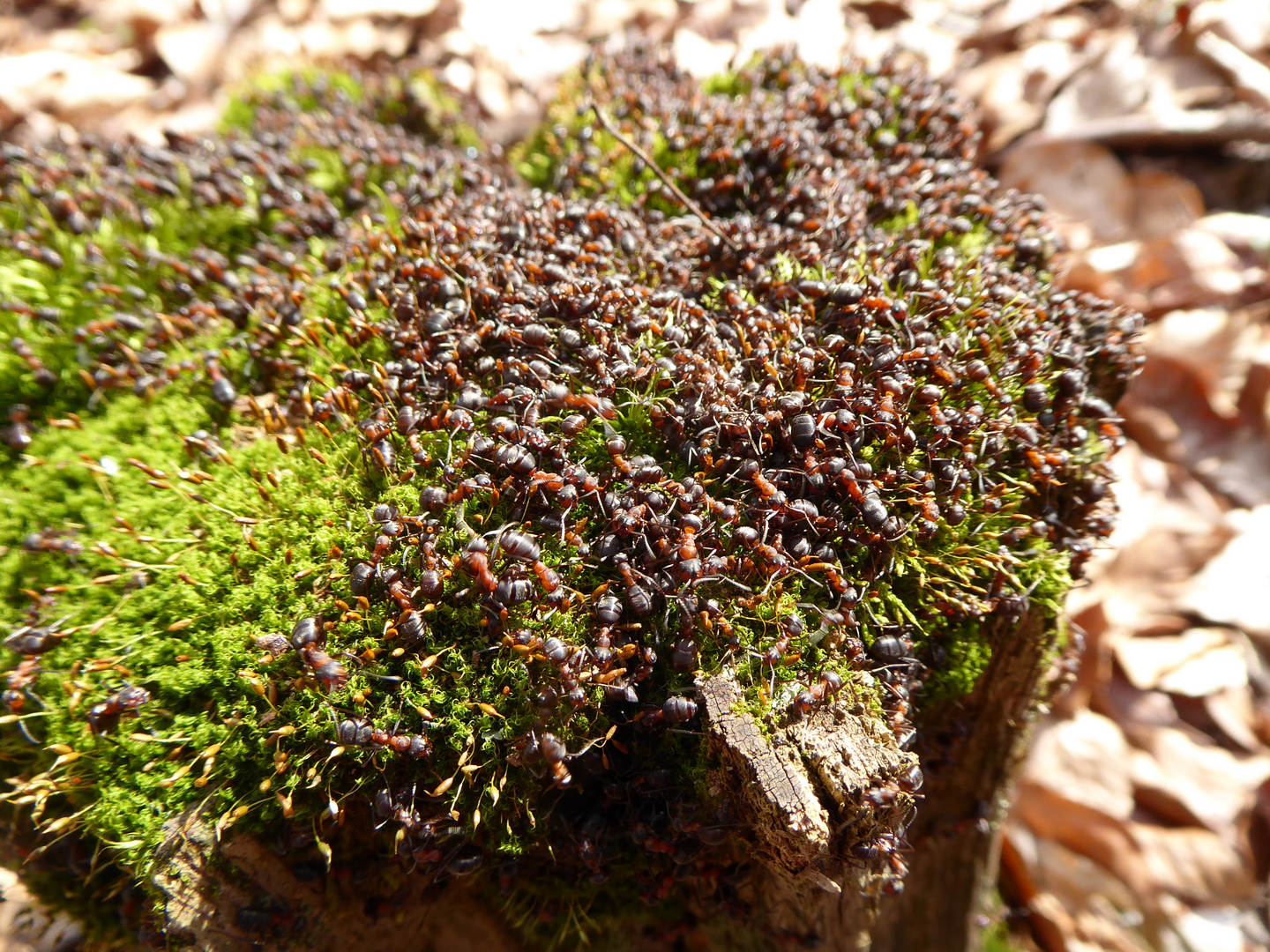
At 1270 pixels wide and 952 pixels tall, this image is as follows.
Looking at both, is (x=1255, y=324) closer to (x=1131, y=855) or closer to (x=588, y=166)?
(x=1131, y=855)

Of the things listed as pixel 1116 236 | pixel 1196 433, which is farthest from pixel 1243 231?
pixel 1196 433

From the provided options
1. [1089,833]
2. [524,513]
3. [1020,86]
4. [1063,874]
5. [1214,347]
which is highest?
[1020,86]

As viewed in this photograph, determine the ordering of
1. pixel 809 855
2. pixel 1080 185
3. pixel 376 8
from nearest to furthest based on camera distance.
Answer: pixel 809 855, pixel 1080 185, pixel 376 8

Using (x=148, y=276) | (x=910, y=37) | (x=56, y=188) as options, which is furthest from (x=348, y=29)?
(x=910, y=37)

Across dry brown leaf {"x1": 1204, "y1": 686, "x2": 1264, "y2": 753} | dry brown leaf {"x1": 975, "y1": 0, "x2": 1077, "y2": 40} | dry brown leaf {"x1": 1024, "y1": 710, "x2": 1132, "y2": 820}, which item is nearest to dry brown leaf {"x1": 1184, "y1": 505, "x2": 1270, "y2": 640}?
dry brown leaf {"x1": 1204, "y1": 686, "x2": 1264, "y2": 753}

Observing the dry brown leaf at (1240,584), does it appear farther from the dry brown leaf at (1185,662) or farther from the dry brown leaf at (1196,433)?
the dry brown leaf at (1196,433)

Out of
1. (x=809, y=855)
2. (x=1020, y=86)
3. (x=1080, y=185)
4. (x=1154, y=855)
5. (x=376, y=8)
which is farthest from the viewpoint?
(x=376, y=8)

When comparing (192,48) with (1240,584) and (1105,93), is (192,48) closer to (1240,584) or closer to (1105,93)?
(1105,93)

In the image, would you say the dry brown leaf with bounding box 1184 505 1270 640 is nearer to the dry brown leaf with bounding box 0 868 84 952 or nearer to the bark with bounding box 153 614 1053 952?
the bark with bounding box 153 614 1053 952
